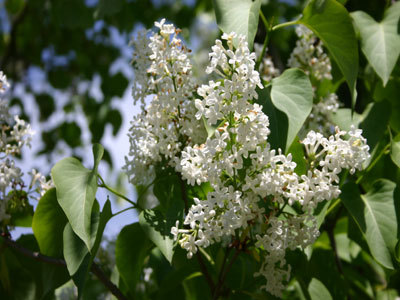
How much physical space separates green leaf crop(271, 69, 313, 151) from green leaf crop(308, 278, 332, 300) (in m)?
0.32

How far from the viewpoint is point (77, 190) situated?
0.79 m

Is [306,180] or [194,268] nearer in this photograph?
[306,180]

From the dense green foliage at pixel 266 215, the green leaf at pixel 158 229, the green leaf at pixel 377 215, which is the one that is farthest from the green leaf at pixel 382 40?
the green leaf at pixel 158 229

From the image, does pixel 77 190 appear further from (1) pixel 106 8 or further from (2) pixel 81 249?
(1) pixel 106 8

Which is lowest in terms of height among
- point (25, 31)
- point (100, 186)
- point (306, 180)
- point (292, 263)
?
point (292, 263)

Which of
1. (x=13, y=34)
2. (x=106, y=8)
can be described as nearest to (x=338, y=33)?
(x=106, y=8)

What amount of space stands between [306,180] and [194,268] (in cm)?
39

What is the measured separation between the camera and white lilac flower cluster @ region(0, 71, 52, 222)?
2.89ft

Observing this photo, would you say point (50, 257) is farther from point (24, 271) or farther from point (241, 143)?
point (241, 143)

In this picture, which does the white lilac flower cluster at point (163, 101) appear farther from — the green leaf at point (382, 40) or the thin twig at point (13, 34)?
the thin twig at point (13, 34)

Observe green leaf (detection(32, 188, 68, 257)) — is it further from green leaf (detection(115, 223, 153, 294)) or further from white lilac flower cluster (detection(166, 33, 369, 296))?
white lilac flower cluster (detection(166, 33, 369, 296))

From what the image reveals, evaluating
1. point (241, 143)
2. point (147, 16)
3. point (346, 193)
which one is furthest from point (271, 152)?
point (147, 16)

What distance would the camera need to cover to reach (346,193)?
893mm

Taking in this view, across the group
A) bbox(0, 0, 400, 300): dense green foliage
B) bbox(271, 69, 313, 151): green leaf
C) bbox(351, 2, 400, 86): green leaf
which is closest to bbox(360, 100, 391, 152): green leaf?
bbox(0, 0, 400, 300): dense green foliage
